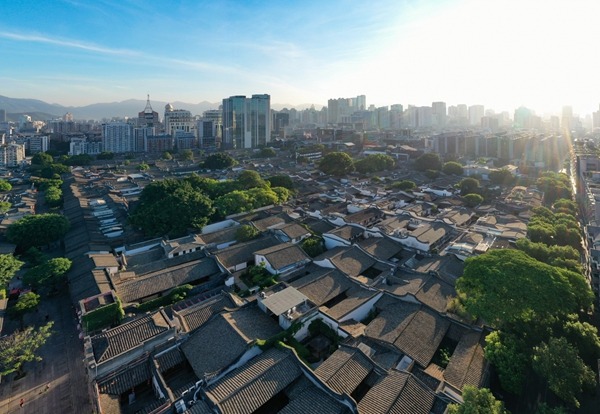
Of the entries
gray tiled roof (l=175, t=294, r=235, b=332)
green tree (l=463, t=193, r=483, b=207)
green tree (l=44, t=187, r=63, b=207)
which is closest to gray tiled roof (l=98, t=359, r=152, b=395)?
gray tiled roof (l=175, t=294, r=235, b=332)

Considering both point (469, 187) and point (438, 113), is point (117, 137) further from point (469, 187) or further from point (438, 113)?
point (438, 113)

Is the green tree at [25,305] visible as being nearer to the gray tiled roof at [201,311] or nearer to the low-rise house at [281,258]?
the gray tiled roof at [201,311]

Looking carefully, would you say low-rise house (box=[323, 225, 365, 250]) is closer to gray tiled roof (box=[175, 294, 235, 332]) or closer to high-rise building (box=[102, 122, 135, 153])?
gray tiled roof (box=[175, 294, 235, 332])

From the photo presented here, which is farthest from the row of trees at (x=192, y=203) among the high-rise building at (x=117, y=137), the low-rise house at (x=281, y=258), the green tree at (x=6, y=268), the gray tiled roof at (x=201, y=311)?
the high-rise building at (x=117, y=137)

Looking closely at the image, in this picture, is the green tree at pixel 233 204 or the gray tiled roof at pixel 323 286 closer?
the gray tiled roof at pixel 323 286

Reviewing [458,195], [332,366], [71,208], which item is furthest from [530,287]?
[71,208]
